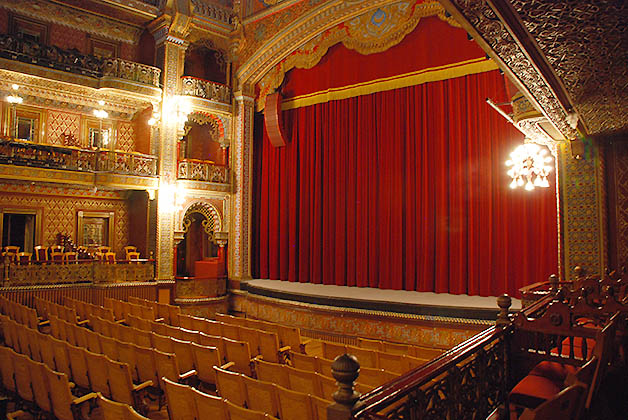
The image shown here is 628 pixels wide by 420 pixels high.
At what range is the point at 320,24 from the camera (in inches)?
470

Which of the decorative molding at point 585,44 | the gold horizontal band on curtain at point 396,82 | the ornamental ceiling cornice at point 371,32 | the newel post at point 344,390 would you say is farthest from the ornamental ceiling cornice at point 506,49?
the ornamental ceiling cornice at point 371,32

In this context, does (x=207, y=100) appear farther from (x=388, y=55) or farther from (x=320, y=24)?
(x=388, y=55)

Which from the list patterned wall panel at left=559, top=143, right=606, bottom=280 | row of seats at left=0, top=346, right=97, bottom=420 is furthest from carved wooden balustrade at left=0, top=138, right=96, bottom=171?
patterned wall panel at left=559, top=143, right=606, bottom=280

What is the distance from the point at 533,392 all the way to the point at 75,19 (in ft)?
46.7

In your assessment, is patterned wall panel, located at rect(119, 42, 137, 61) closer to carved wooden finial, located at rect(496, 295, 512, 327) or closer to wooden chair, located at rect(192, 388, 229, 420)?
wooden chair, located at rect(192, 388, 229, 420)

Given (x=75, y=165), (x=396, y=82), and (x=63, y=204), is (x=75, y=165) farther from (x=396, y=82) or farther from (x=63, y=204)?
(x=396, y=82)

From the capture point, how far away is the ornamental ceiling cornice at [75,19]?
12.5 meters

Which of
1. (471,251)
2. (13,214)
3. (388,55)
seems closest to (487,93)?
(388,55)

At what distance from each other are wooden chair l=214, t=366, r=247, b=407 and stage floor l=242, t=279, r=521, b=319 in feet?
16.7

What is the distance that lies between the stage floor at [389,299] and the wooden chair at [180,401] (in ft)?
18.3

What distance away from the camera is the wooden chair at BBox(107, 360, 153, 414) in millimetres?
4266

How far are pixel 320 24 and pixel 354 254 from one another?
5.67m

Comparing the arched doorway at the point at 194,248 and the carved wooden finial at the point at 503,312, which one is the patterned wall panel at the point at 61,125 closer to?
the arched doorway at the point at 194,248

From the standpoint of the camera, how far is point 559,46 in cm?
349
